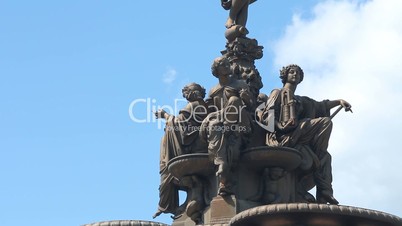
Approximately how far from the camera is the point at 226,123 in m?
35.4

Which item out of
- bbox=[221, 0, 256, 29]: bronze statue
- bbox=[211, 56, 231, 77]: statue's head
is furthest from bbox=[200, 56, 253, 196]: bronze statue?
bbox=[221, 0, 256, 29]: bronze statue

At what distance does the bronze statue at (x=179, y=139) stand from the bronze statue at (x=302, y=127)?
188cm

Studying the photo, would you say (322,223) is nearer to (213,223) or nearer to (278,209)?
(278,209)

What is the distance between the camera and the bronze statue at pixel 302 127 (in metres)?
36.2

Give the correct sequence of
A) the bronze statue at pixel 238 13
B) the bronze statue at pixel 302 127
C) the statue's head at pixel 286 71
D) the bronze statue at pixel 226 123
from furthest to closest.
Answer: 1. the bronze statue at pixel 238 13
2. the statue's head at pixel 286 71
3. the bronze statue at pixel 302 127
4. the bronze statue at pixel 226 123

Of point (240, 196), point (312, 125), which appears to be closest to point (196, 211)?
point (240, 196)

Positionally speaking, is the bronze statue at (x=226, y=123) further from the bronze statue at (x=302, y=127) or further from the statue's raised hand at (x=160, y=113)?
the statue's raised hand at (x=160, y=113)

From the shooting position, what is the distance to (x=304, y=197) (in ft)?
120

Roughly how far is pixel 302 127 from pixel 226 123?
226cm

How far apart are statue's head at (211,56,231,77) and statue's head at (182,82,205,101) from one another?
26.7 inches

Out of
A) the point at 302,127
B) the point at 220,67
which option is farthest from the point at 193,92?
the point at 302,127

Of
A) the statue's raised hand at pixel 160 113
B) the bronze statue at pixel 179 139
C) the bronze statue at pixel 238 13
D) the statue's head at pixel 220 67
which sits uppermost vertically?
the bronze statue at pixel 238 13

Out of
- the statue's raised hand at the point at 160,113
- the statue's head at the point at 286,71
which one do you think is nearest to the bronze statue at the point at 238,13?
the statue's head at the point at 286,71

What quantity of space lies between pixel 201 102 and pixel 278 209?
232 inches
